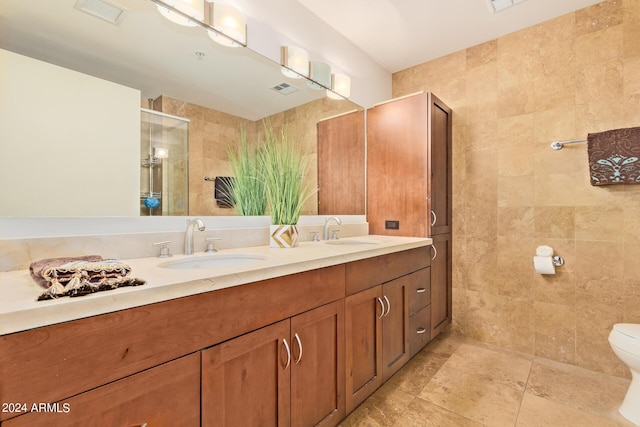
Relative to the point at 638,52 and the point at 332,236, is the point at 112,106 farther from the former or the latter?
the point at 638,52

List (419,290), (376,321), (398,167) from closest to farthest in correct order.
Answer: (376,321)
(419,290)
(398,167)

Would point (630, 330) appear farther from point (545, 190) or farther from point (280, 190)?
point (280, 190)

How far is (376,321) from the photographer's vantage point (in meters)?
1.54

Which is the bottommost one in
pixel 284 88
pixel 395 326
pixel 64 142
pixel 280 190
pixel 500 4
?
pixel 395 326

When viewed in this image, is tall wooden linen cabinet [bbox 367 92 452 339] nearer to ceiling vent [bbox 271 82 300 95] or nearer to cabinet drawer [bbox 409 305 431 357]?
cabinet drawer [bbox 409 305 431 357]

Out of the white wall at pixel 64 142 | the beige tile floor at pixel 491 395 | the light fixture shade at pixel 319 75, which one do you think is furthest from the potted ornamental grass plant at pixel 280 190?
the beige tile floor at pixel 491 395

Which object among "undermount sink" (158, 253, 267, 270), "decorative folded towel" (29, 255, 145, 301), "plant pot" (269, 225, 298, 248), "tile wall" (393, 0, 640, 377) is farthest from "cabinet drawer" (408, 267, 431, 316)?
"decorative folded towel" (29, 255, 145, 301)

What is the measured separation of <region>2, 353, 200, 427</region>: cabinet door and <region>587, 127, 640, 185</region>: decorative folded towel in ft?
7.84

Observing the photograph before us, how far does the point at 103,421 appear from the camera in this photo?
65 centimetres

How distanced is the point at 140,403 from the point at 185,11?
154 cm

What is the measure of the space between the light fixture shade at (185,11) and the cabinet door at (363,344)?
4.92 ft

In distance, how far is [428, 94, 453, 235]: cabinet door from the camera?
85.8 inches

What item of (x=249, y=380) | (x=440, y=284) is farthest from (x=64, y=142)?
(x=440, y=284)

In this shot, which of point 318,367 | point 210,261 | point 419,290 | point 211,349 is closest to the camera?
point 211,349
